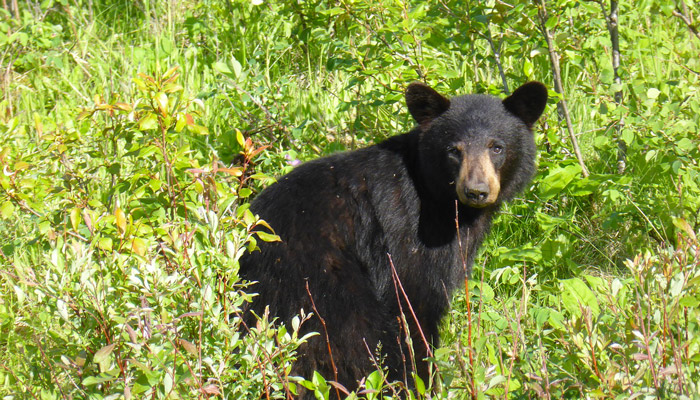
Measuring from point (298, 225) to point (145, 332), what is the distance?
1373mm

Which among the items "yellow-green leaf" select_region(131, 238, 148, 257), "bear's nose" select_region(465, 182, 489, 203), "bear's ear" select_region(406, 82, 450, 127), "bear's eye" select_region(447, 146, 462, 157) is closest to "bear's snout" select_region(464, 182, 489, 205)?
"bear's nose" select_region(465, 182, 489, 203)

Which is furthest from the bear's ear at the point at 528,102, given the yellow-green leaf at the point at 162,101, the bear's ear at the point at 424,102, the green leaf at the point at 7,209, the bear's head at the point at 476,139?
the green leaf at the point at 7,209

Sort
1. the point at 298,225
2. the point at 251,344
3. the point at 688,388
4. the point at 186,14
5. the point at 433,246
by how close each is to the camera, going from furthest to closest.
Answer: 1. the point at 186,14
2. the point at 433,246
3. the point at 298,225
4. the point at 251,344
5. the point at 688,388

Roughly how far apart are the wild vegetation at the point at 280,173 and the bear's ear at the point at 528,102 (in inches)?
7.6

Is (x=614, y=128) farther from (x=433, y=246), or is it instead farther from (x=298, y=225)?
(x=298, y=225)

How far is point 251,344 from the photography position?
259 cm

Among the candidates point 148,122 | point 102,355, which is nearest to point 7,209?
point 148,122

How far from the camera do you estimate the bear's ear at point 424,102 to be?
13.6 feet

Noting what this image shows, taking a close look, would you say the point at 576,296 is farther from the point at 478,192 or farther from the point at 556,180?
the point at 556,180

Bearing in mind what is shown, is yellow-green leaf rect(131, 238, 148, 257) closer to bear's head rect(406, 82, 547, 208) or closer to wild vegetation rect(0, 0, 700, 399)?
wild vegetation rect(0, 0, 700, 399)

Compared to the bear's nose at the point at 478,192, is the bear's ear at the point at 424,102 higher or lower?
higher

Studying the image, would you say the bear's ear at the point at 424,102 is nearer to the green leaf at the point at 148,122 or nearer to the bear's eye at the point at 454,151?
the bear's eye at the point at 454,151

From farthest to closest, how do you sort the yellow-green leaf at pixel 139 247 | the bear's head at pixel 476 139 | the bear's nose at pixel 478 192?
the bear's head at pixel 476 139, the bear's nose at pixel 478 192, the yellow-green leaf at pixel 139 247

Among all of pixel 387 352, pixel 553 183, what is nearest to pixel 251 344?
pixel 387 352
